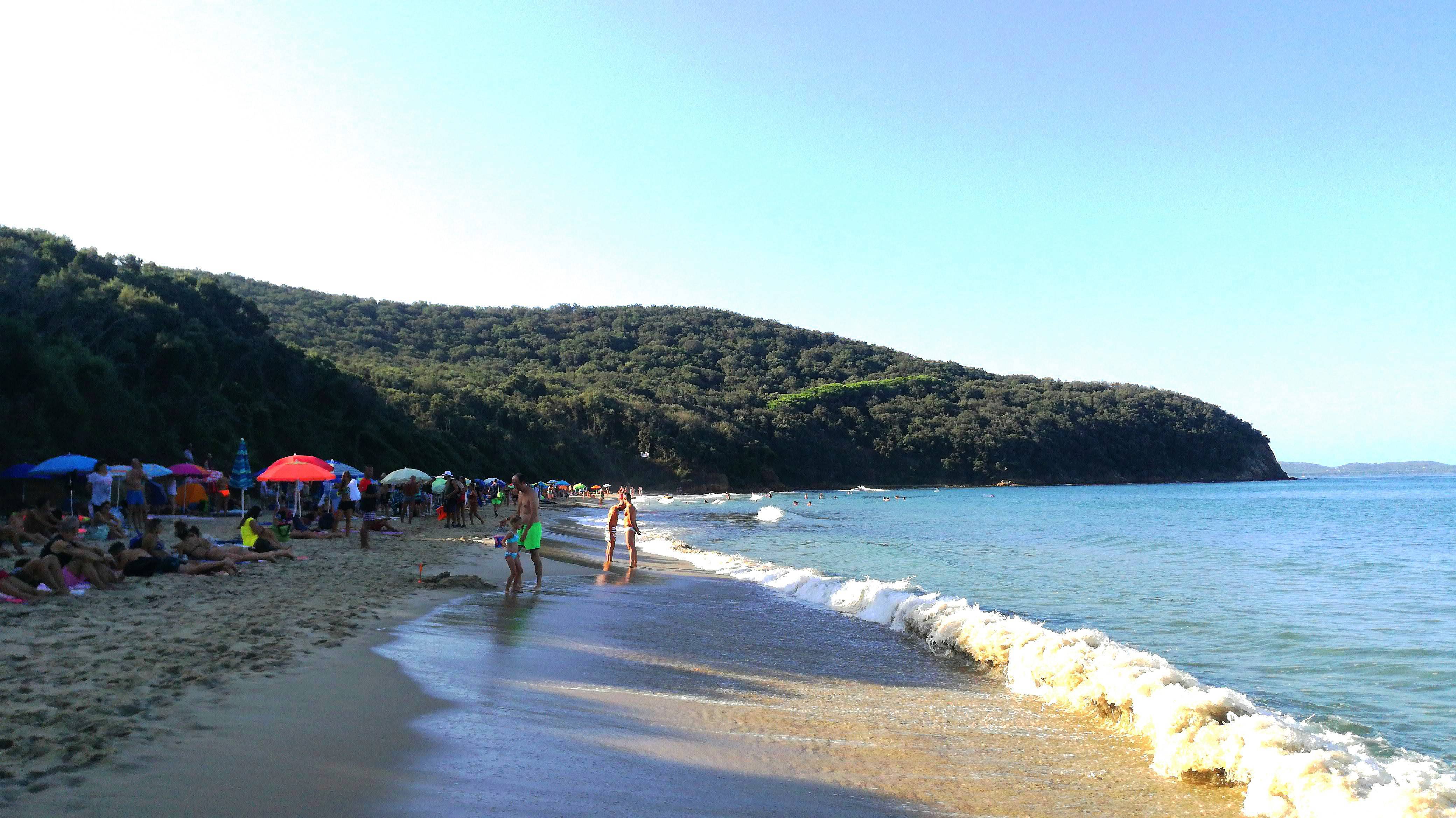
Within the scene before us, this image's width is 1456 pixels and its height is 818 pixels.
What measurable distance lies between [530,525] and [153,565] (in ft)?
13.5

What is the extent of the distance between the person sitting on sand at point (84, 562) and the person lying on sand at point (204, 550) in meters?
1.56

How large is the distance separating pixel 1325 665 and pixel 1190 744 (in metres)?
4.27

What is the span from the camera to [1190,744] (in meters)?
5.47

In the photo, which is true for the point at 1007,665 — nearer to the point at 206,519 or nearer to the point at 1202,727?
the point at 1202,727

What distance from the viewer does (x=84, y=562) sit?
29.2 ft

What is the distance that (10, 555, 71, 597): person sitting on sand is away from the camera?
325 inches

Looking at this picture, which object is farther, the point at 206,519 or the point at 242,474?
the point at 242,474

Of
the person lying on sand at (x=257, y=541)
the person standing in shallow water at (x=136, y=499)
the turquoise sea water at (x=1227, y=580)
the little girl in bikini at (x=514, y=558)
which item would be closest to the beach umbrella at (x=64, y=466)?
the person standing in shallow water at (x=136, y=499)

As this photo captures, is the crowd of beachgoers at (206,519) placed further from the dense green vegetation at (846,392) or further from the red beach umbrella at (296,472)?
the dense green vegetation at (846,392)

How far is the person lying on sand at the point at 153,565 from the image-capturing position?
9719 millimetres

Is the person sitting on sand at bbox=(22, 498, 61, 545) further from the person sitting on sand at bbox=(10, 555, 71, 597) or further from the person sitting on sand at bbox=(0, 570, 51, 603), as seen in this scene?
the person sitting on sand at bbox=(0, 570, 51, 603)

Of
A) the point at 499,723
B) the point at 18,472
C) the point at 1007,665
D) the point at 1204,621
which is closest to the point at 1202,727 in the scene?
the point at 1007,665

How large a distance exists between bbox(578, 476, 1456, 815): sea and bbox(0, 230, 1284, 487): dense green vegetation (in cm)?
Answer: 1446

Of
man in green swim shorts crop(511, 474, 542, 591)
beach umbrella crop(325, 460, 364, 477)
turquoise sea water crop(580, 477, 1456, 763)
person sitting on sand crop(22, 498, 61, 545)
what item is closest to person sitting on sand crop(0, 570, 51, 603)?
man in green swim shorts crop(511, 474, 542, 591)
